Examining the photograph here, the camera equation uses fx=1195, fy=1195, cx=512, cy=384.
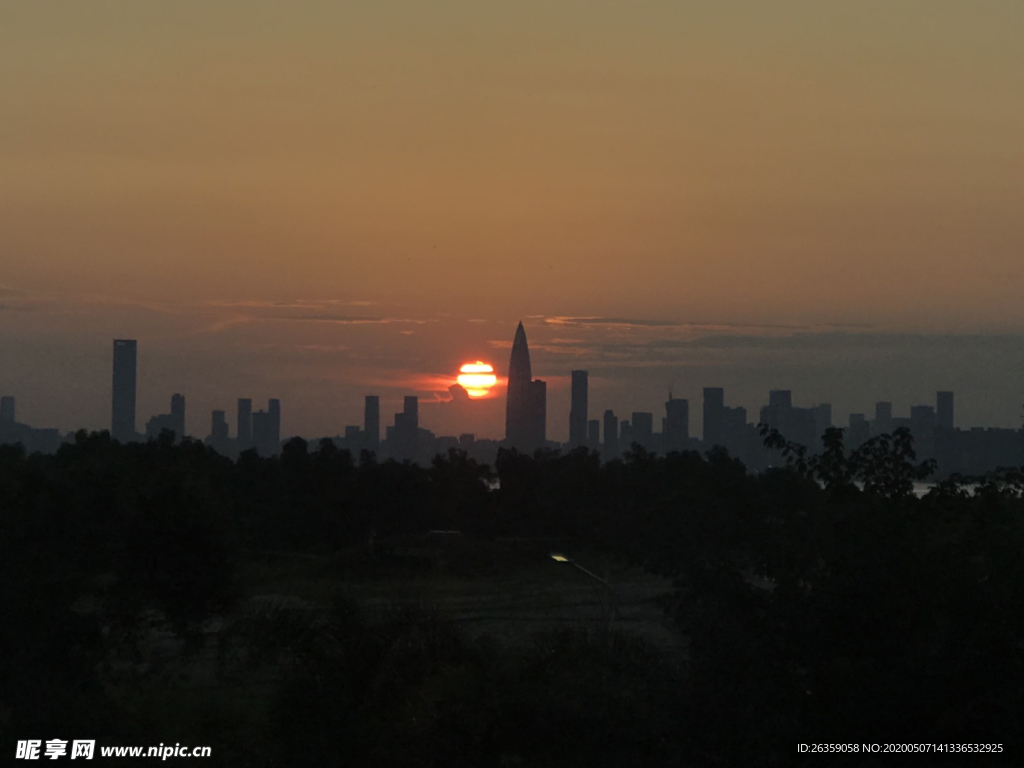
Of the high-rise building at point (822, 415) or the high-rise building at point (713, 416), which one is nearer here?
the high-rise building at point (822, 415)

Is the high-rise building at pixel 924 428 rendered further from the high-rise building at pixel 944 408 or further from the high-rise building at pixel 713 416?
the high-rise building at pixel 713 416

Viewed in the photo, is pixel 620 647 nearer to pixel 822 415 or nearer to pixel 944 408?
pixel 944 408

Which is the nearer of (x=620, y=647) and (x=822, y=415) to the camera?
(x=620, y=647)

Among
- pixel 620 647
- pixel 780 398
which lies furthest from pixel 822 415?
pixel 620 647

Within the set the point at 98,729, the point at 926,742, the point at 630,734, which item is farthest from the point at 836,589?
the point at 98,729

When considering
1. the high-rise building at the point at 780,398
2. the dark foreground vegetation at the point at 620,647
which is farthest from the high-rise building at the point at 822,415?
the dark foreground vegetation at the point at 620,647
